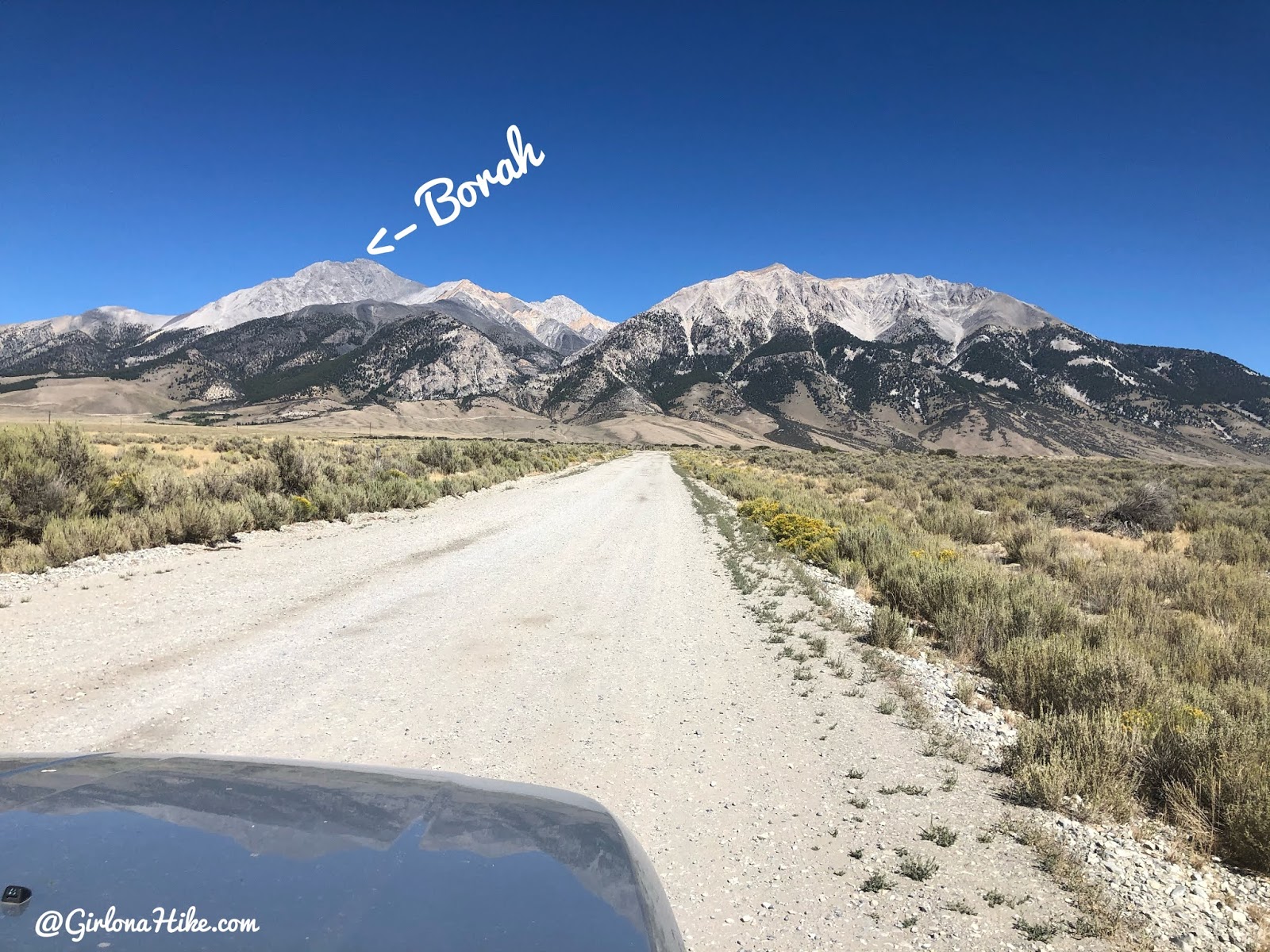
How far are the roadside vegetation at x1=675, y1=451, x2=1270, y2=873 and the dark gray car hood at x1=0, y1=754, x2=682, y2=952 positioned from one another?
3.63m

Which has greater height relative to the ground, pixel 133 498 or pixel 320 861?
pixel 320 861

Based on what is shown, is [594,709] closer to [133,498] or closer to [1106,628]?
[1106,628]

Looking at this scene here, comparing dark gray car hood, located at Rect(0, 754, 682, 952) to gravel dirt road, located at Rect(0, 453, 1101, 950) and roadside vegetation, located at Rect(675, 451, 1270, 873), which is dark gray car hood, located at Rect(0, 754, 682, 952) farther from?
roadside vegetation, located at Rect(675, 451, 1270, 873)

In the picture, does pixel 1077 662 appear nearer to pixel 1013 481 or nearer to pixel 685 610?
pixel 685 610

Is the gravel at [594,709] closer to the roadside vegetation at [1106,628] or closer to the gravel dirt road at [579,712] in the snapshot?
the gravel dirt road at [579,712]

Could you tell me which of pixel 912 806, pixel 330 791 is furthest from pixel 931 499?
pixel 330 791

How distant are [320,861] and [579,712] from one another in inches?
149

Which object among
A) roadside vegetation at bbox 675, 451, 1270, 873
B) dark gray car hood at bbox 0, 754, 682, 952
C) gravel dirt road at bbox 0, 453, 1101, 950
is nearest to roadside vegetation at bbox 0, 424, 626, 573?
gravel dirt road at bbox 0, 453, 1101, 950

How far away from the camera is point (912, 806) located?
422cm

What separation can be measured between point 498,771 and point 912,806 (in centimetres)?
292

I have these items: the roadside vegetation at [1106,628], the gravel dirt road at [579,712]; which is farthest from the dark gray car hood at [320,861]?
the roadside vegetation at [1106,628]

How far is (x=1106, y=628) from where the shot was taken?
7.35 metres

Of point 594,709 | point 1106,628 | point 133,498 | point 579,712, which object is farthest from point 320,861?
point 133,498

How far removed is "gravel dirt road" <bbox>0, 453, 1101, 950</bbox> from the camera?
3434 millimetres
